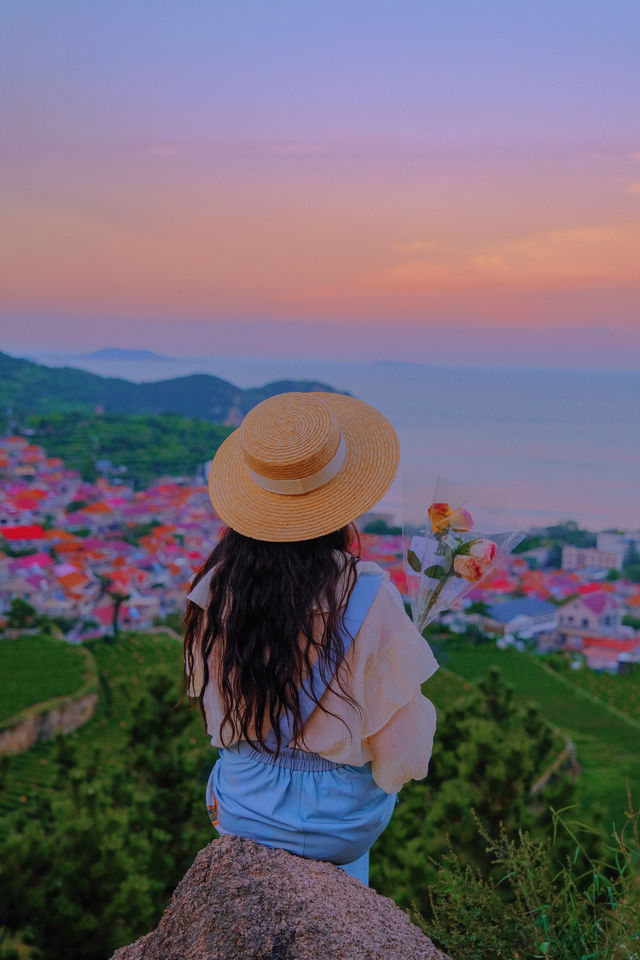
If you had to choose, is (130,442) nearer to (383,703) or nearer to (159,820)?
(159,820)

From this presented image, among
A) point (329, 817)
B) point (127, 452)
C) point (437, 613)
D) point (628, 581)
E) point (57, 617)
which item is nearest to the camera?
point (329, 817)

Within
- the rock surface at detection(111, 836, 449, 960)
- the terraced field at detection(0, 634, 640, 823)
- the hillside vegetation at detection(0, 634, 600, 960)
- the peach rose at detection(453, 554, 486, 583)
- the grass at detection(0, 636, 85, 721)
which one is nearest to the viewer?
the rock surface at detection(111, 836, 449, 960)

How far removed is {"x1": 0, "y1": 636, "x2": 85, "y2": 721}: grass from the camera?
25.8 ft

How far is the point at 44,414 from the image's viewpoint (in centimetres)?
1562

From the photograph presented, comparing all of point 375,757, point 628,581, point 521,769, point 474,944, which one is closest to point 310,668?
point 375,757

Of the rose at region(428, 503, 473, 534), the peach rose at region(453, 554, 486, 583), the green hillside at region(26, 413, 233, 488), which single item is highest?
the rose at region(428, 503, 473, 534)

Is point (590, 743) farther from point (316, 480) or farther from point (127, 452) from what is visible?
point (127, 452)

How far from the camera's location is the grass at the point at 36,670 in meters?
7.88

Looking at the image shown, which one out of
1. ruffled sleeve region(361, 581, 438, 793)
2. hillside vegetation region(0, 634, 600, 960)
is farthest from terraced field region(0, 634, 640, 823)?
ruffled sleeve region(361, 581, 438, 793)

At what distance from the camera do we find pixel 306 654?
4.13ft

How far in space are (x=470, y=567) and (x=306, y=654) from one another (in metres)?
0.42

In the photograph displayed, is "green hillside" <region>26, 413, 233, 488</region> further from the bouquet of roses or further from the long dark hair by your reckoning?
the long dark hair

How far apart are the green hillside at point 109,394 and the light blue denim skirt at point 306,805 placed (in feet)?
43.8

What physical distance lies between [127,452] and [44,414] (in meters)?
1.88
